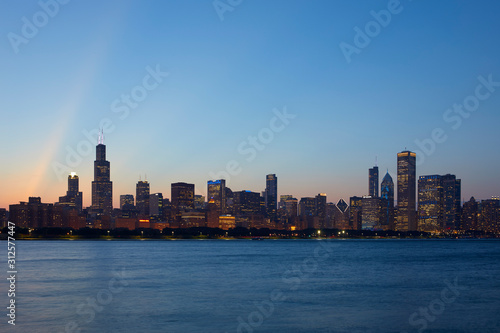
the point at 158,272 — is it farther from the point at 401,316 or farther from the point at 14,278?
the point at 401,316

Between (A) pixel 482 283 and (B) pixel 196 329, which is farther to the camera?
(A) pixel 482 283

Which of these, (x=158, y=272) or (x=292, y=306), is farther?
(x=158, y=272)

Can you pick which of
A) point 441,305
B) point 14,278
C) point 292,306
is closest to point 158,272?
point 14,278

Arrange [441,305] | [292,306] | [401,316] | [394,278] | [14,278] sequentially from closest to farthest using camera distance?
1. [401,316]
2. [292,306]
3. [441,305]
4. [14,278]
5. [394,278]

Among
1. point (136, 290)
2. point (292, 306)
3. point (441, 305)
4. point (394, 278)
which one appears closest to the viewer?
point (292, 306)

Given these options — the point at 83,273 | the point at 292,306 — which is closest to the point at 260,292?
the point at 292,306

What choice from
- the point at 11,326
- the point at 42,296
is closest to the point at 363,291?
the point at 42,296

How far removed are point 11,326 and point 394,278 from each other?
55.8 metres

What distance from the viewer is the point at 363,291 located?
5941 cm

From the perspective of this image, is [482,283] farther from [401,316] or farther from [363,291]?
[401,316]

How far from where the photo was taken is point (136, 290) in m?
56.6

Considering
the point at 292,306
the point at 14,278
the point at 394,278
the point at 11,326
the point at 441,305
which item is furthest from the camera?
the point at 394,278

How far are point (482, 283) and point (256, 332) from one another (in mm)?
48072

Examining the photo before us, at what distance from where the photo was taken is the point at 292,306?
45938 millimetres
